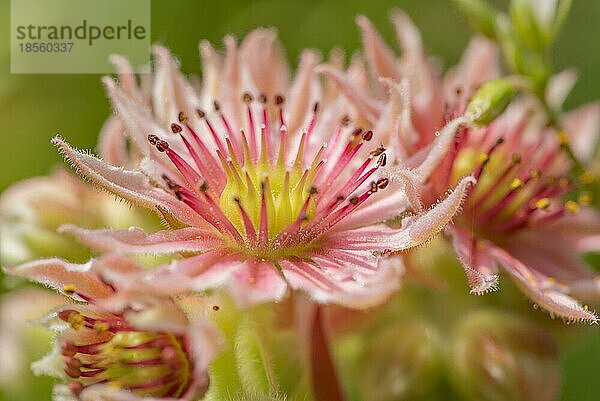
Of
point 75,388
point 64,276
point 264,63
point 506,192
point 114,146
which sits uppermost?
point 264,63

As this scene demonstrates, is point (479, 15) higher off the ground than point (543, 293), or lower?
higher

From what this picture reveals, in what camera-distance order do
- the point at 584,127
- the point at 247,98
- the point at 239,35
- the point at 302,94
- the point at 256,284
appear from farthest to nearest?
the point at 239,35 < the point at 584,127 < the point at 302,94 < the point at 247,98 < the point at 256,284

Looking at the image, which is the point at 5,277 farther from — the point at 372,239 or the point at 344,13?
the point at 344,13

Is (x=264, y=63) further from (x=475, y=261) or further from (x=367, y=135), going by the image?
(x=475, y=261)

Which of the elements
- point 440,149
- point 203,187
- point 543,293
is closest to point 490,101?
point 440,149

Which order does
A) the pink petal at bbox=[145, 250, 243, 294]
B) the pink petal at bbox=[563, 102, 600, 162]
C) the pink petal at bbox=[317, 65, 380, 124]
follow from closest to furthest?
the pink petal at bbox=[145, 250, 243, 294], the pink petal at bbox=[317, 65, 380, 124], the pink petal at bbox=[563, 102, 600, 162]

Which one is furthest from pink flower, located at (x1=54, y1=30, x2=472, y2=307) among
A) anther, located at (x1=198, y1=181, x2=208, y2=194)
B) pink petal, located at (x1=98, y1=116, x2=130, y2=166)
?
→ pink petal, located at (x1=98, y1=116, x2=130, y2=166)

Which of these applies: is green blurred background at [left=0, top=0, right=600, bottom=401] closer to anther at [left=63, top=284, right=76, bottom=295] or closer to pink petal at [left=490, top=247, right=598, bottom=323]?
pink petal at [left=490, top=247, right=598, bottom=323]

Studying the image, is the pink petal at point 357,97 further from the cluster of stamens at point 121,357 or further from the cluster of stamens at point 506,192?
the cluster of stamens at point 121,357
